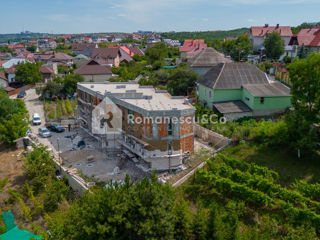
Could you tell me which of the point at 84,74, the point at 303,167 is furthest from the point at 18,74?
the point at 303,167

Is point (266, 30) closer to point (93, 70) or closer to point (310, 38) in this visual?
point (310, 38)

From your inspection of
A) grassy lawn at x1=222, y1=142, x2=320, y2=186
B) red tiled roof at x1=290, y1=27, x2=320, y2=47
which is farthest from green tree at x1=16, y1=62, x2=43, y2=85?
red tiled roof at x1=290, y1=27, x2=320, y2=47

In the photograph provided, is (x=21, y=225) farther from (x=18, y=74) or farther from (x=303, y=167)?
(x=18, y=74)

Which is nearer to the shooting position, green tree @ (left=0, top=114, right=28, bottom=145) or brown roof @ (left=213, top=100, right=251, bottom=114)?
brown roof @ (left=213, top=100, right=251, bottom=114)

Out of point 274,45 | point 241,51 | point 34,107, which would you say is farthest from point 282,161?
point 241,51

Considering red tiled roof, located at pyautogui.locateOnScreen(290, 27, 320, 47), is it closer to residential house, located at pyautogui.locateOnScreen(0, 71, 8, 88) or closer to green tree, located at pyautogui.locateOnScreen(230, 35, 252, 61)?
green tree, located at pyautogui.locateOnScreen(230, 35, 252, 61)

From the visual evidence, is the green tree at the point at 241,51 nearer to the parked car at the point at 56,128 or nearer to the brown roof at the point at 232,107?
the brown roof at the point at 232,107
